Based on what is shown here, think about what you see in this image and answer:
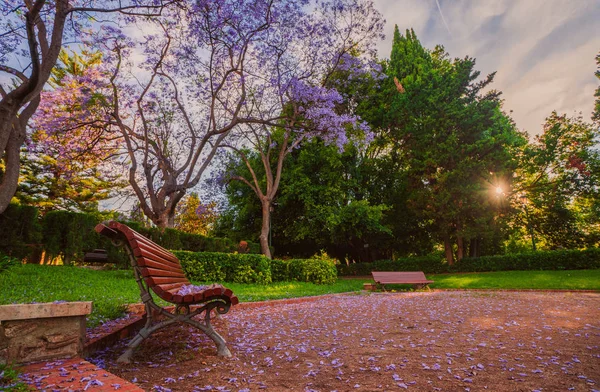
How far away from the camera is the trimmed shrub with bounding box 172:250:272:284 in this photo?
11625 millimetres

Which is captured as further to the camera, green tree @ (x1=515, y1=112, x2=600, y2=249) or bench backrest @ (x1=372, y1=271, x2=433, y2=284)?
green tree @ (x1=515, y1=112, x2=600, y2=249)

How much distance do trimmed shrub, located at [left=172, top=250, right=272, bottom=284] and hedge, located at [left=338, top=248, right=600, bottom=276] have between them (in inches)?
437

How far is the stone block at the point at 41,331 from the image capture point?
2359 mm

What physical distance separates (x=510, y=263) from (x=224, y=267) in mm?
14947

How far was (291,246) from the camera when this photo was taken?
2697cm

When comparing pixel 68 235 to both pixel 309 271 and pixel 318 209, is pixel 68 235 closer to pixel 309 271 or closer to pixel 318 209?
pixel 309 271

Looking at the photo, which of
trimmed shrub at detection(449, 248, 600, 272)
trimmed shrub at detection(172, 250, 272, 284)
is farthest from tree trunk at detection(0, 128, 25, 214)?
trimmed shrub at detection(449, 248, 600, 272)

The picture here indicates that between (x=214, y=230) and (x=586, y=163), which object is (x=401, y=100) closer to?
(x=586, y=163)

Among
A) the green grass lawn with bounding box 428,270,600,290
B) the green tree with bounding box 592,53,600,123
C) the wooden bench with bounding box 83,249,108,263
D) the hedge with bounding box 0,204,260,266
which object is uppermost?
the green tree with bounding box 592,53,600,123

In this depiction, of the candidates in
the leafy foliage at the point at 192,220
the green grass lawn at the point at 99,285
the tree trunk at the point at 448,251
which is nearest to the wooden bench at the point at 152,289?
the green grass lawn at the point at 99,285

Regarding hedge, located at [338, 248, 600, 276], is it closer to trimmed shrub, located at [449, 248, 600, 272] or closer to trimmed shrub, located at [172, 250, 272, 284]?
trimmed shrub, located at [449, 248, 600, 272]

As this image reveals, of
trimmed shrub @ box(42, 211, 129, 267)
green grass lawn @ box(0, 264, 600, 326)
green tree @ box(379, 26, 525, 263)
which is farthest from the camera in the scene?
green tree @ box(379, 26, 525, 263)

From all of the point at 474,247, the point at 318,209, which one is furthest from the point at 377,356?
the point at 474,247

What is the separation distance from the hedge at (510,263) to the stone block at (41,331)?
1999 centimetres
